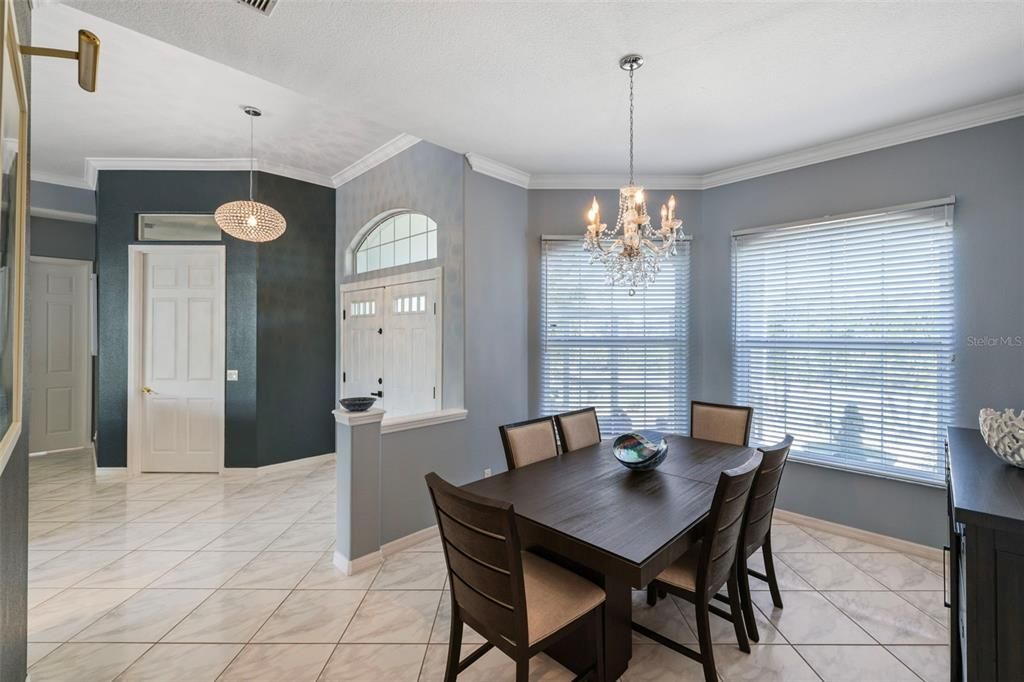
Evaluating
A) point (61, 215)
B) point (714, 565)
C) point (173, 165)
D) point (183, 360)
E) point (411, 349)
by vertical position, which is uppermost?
point (173, 165)

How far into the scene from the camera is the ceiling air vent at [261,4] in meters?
1.78

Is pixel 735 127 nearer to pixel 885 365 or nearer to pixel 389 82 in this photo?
pixel 885 365

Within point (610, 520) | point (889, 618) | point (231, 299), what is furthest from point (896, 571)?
point (231, 299)

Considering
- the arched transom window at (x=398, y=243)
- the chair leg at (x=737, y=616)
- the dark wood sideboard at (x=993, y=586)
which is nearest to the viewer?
the dark wood sideboard at (x=993, y=586)

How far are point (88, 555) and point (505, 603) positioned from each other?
3.13 meters

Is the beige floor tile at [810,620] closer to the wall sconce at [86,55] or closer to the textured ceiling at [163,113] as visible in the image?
the wall sconce at [86,55]

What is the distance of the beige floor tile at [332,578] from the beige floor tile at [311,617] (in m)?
0.05

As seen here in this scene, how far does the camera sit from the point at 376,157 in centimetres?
421

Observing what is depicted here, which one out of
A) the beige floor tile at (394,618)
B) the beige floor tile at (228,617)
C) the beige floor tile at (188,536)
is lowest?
the beige floor tile at (394,618)

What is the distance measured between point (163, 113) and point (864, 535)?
6148 millimetres

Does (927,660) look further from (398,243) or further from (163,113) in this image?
(163,113)

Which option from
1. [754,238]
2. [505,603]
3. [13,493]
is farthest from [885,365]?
[13,493]

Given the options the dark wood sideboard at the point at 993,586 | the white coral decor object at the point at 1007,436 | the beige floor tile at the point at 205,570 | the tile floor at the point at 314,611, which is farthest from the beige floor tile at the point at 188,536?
the white coral decor object at the point at 1007,436

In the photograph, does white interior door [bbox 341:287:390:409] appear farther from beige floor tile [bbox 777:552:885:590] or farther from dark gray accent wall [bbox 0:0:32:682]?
beige floor tile [bbox 777:552:885:590]
